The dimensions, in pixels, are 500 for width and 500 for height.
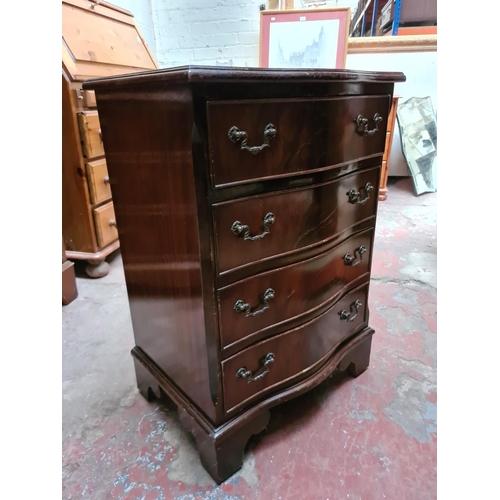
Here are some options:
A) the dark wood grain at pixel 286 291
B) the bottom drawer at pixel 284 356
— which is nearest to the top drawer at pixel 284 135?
the dark wood grain at pixel 286 291

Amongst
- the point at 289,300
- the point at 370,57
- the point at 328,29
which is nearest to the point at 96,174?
the point at 289,300

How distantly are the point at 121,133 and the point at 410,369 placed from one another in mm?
1222

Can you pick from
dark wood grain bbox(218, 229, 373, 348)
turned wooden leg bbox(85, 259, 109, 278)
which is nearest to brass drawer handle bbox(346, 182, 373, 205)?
dark wood grain bbox(218, 229, 373, 348)

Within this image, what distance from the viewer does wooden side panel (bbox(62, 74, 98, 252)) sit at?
5.70 feet

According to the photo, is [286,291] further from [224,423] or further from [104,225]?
[104,225]

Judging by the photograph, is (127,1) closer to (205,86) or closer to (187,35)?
(187,35)

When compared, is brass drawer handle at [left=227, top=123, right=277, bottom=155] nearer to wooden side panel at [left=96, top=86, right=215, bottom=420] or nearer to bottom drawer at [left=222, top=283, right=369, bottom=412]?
wooden side panel at [left=96, top=86, right=215, bottom=420]

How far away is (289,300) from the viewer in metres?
0.95

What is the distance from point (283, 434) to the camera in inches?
42.9

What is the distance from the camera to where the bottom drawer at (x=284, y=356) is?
908 millimetres

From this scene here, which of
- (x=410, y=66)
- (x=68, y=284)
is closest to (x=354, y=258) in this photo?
(x=68, y=284)

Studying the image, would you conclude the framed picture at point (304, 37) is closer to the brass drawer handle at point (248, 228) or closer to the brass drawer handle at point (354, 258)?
the brass drawer handle at point (354, 258)

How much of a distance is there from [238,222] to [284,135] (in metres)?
0.21

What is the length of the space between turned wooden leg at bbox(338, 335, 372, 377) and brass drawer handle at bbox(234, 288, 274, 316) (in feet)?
1.56
